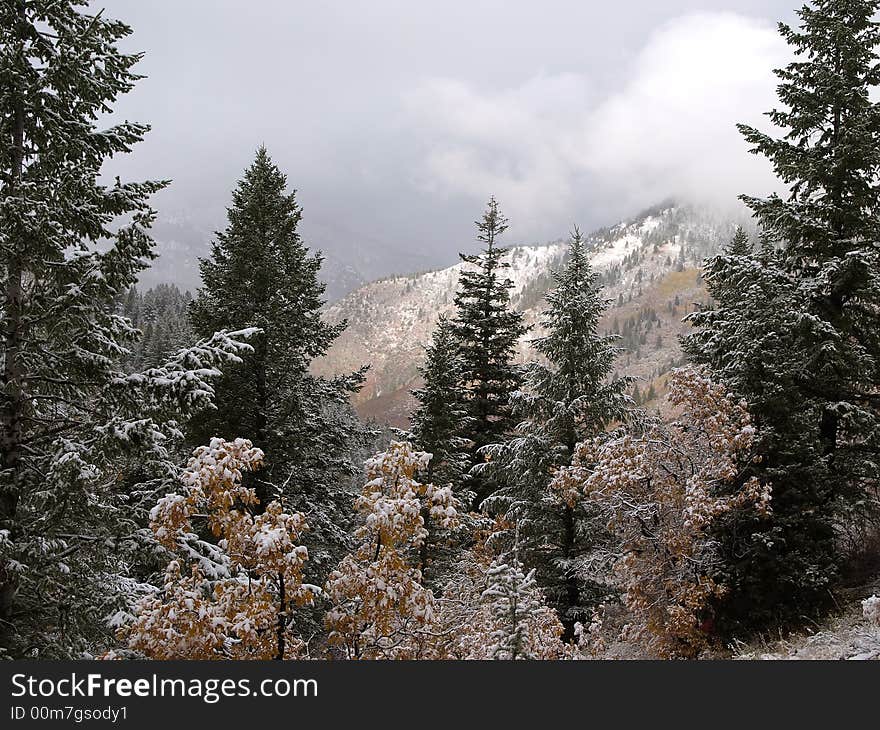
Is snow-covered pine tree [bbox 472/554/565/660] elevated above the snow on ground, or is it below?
above

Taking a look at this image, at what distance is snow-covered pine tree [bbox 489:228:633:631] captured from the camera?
52.0 ft

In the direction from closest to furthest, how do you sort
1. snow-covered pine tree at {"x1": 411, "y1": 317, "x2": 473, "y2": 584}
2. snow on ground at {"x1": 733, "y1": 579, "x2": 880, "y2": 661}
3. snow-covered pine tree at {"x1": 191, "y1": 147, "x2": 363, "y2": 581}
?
snow on ground at {"x1": 733, "y1": 579, "x2": 880, "y2": 661}
snow-covered pine tree at {"x1": 191, "y1": 147, "x2": 363, "y2": 581}
snow-covered pine tree at {"x1": 411, "y1": 317, "x2": 473, "y2": 584}

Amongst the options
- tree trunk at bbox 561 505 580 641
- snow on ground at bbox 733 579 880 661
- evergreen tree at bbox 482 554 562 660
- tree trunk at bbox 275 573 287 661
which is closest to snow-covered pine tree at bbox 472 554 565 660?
evergreen tree at bbox 482 554 562 660

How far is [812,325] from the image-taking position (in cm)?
1183

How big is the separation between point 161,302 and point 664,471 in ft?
545

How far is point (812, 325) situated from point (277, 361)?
12.6 meters

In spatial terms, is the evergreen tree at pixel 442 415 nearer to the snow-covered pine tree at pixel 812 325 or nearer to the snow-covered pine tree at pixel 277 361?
the snow-covered pine tree at pixel 277 361

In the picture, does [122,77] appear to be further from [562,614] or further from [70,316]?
[562,614]

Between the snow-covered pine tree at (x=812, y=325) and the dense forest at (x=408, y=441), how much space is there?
0.07 metres

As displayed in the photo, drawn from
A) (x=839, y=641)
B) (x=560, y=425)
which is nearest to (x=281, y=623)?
(x=839, y=641)

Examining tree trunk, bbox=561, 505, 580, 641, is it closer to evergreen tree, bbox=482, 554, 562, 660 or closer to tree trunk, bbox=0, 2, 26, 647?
evergreen tree, bbox=482, 554, 562, 660

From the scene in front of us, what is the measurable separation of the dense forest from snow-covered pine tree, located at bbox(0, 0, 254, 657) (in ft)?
0.14

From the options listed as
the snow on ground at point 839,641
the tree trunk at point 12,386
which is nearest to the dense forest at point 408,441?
the tree trunk at point 12,386

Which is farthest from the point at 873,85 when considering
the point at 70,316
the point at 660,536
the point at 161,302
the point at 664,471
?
the point at 161,302
